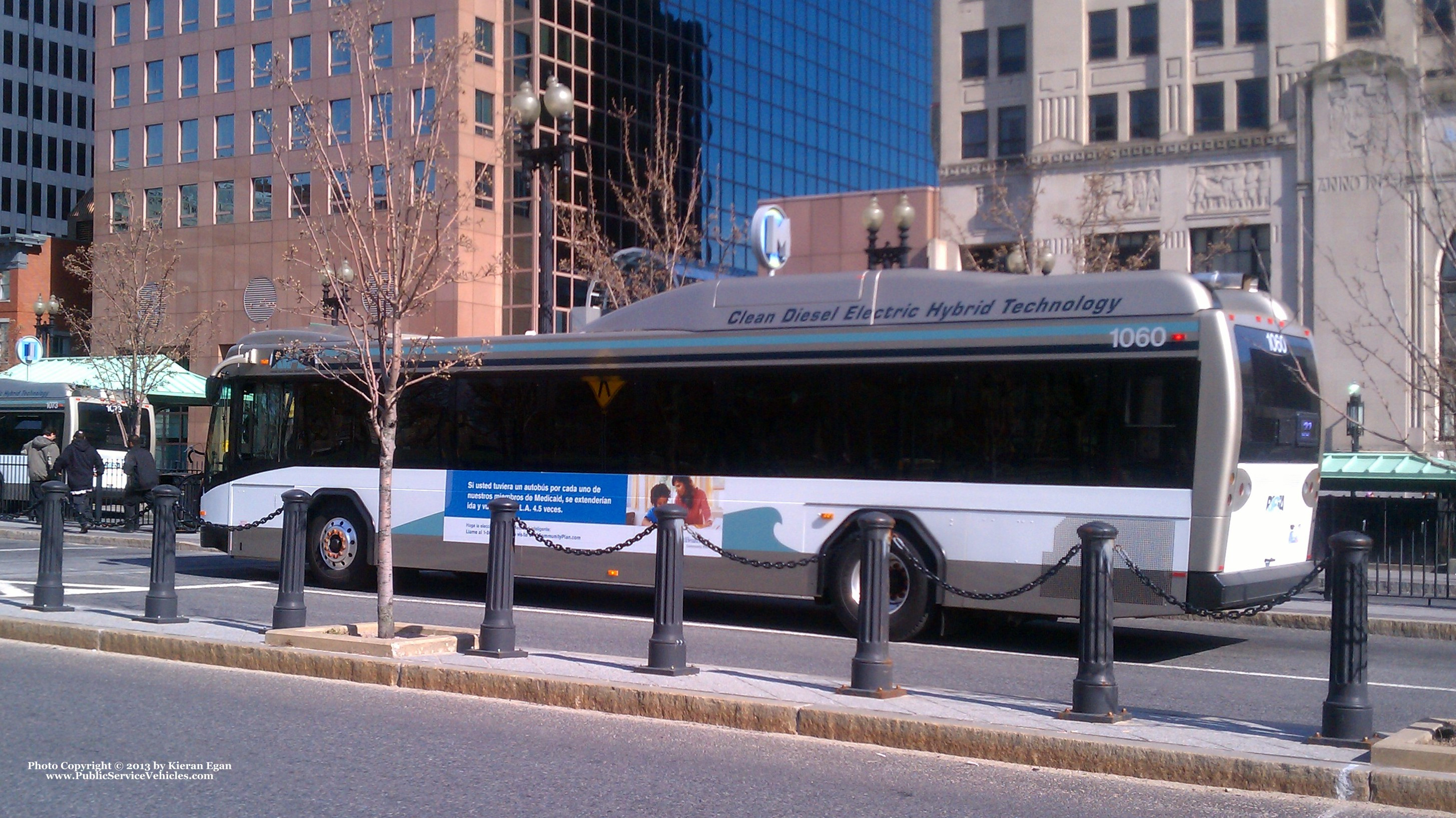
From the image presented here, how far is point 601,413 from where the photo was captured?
14.6 m

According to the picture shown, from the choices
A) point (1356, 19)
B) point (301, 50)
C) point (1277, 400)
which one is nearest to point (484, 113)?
point (301, 50)

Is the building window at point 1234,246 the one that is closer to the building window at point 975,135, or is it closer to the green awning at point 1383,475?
the building window at point 975,135

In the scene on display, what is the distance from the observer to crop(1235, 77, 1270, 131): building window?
1437 inches

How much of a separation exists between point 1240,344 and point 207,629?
9.45 m

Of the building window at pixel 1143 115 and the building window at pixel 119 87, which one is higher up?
the building window at pixel 119 87

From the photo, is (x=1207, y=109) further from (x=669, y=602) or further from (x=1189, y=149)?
(x=669, y=602)

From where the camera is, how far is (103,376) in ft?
105

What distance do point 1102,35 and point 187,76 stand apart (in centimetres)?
3941

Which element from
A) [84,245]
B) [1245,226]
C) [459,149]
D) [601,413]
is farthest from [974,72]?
[84,245]

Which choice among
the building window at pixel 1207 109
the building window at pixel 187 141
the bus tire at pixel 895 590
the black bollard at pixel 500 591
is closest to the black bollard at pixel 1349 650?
the bus tire at pixel 895 590

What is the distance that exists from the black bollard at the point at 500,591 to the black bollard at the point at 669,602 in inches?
48.5

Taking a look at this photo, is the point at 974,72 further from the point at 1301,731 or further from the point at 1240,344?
the point at 1301,731

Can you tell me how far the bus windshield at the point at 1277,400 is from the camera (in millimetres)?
11453

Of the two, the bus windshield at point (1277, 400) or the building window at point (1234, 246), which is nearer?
the bus windshield at point (1277, 400)
